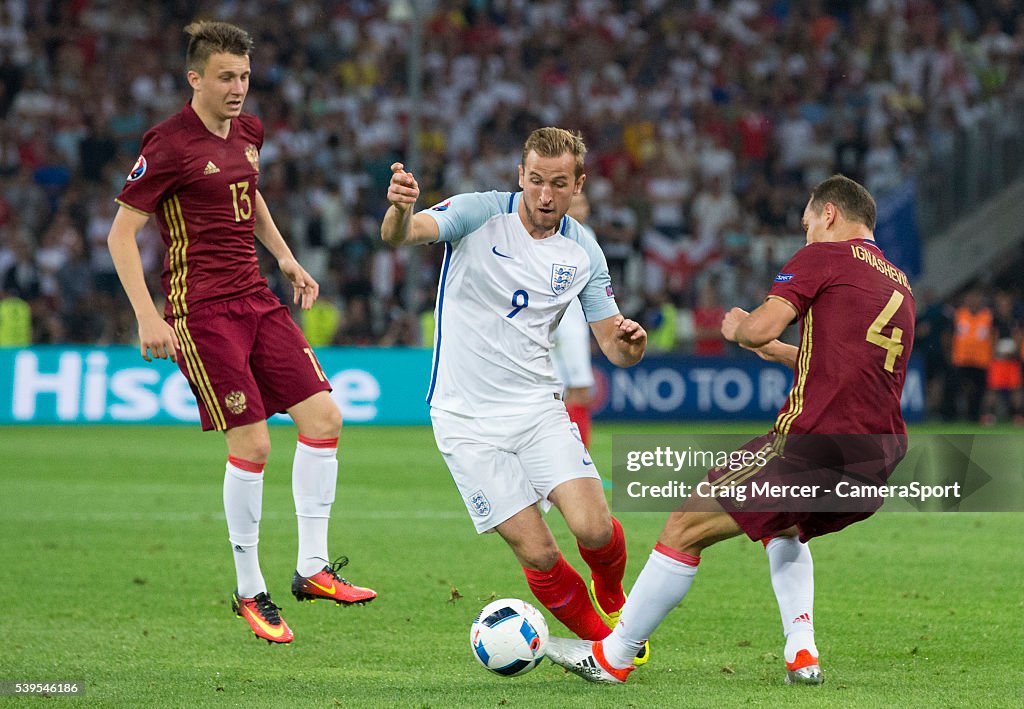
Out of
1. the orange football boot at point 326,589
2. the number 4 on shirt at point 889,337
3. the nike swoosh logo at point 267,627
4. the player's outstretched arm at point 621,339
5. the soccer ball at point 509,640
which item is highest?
the number 4 on shirt at point 889,337

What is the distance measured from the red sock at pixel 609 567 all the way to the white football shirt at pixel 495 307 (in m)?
Result: 0.63

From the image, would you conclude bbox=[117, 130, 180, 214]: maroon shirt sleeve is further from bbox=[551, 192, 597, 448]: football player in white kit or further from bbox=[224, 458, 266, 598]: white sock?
bbox=[551, 192, 597, 448]: football player in white kit

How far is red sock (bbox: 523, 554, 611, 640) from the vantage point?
5.83 meters

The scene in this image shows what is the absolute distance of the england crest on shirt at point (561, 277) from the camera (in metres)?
6.09

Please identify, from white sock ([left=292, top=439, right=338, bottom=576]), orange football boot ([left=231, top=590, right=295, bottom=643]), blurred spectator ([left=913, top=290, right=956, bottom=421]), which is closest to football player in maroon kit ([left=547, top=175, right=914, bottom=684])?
orange football boot ([left=231, top=590, right=295, bottom=643])

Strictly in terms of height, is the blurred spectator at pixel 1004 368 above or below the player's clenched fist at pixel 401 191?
below

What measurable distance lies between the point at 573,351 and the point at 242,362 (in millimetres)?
6108

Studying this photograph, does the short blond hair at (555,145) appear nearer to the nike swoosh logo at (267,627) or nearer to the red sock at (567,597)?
the red sock at (567,597)

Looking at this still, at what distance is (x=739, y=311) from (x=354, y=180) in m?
17.3

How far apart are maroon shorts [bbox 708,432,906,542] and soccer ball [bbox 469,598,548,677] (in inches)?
34.3

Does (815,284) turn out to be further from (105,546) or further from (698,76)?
(698,76)

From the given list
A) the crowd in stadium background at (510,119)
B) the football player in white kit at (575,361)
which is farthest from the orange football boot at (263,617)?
the crowd in stadium background at (510,119)

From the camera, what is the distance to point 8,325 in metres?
19.2

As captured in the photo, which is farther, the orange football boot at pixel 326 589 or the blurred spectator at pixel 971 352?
the blurred spectator at pixel 971 352
